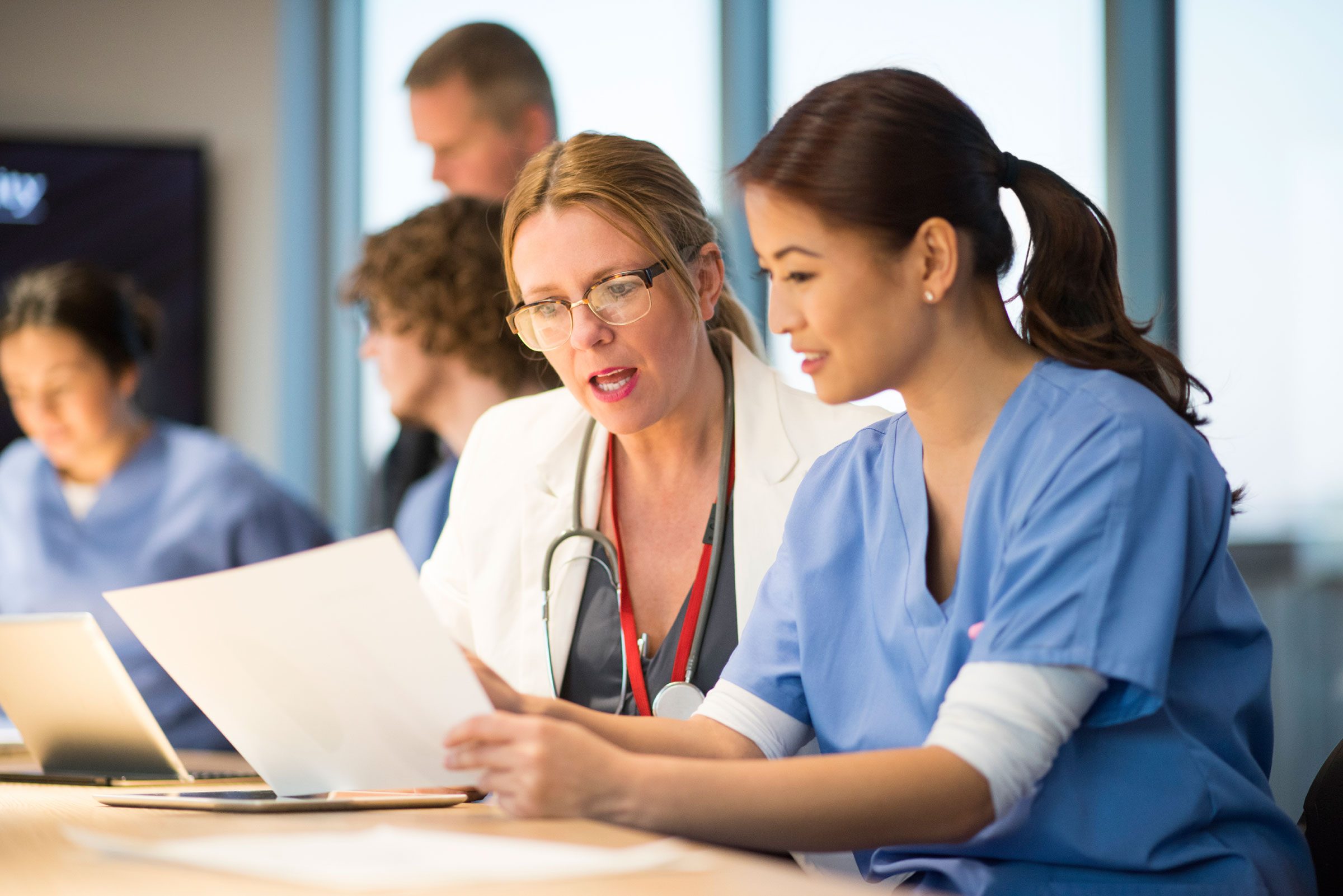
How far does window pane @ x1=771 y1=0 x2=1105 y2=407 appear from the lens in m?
2.85

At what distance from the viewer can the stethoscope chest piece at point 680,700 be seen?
148cm

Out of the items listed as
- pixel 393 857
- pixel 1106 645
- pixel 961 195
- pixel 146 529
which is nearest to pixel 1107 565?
pixel 1106 645

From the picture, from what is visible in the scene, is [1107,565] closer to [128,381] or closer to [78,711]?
[78,711]

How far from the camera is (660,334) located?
62.5 inches

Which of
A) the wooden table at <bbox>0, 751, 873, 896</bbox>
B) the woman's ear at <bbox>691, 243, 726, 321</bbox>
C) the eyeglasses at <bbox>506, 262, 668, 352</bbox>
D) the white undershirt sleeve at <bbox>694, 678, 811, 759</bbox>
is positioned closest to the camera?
the wooden table at <bbox>0, 751, 873, 896</bbox>

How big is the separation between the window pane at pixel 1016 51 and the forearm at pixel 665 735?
4.51ft

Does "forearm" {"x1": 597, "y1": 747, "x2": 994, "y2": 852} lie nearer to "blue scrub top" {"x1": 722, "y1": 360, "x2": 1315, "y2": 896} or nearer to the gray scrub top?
"blue scrub top" {"x1": 722, "y1": 360, "x2": 1315, "y2": 896}

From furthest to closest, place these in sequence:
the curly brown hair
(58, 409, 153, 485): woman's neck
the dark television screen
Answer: the dark television screen
(58, 409, 153, 485): woman's neck
the curly brown hair

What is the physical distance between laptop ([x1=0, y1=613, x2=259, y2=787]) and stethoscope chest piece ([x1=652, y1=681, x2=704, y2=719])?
0.48m

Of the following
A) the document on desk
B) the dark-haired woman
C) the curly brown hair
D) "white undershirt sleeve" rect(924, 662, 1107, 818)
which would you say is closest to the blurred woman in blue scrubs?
the curly brown hair

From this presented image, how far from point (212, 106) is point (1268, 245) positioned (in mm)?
3241

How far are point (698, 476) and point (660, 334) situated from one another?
237mm

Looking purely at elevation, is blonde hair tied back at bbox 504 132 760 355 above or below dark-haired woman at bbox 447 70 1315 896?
above

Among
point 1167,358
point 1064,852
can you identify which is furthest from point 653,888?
point 1167,358
